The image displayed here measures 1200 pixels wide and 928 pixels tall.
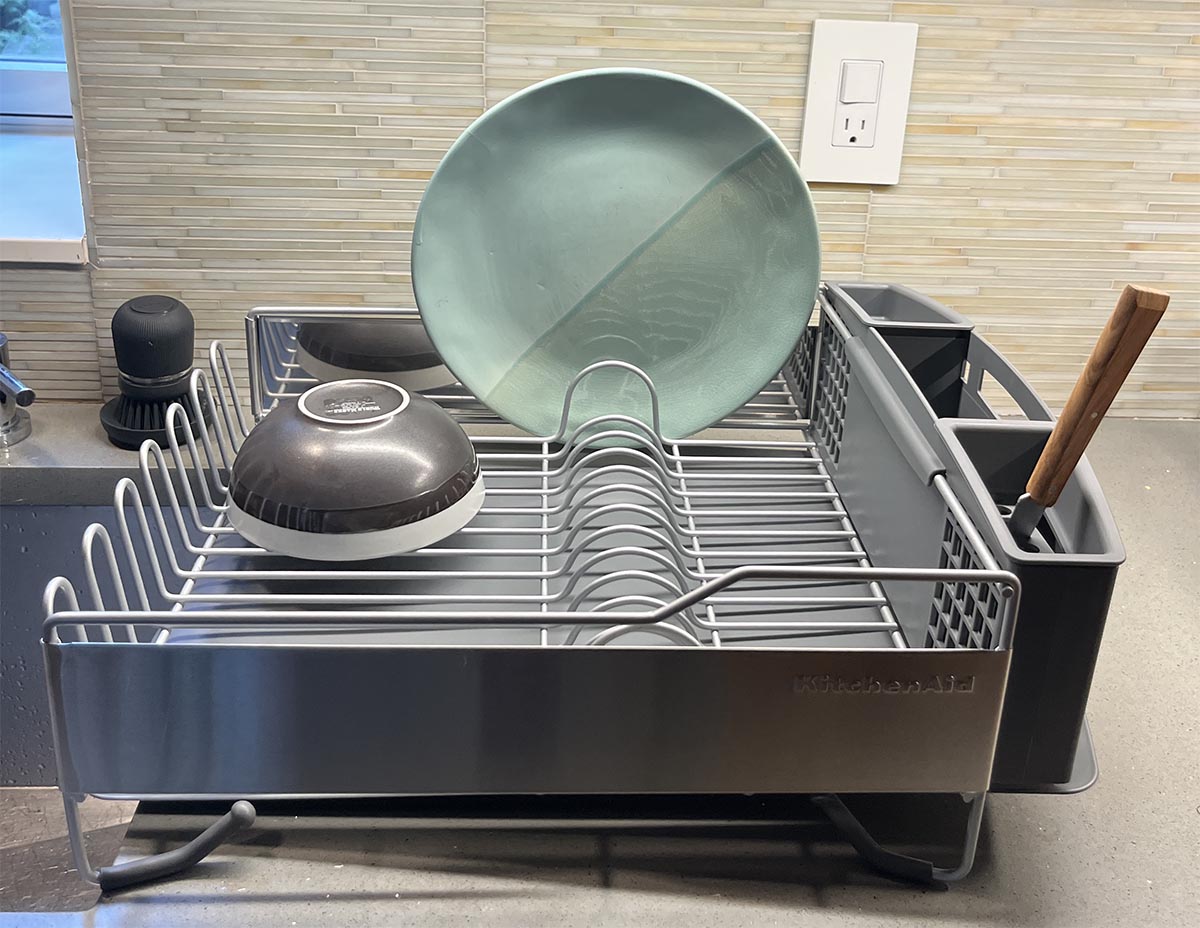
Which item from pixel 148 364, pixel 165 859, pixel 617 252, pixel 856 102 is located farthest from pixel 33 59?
pixel 165 859

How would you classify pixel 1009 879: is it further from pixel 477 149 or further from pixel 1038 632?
pixel 477 149

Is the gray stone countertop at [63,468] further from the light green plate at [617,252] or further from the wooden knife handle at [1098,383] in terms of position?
the wooden knife handle at [1098,383]

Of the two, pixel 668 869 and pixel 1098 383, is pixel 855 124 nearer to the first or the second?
pixel 1098 383

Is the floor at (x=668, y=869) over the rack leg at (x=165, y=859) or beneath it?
beneath

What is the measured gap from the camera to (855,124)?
1.16 metres

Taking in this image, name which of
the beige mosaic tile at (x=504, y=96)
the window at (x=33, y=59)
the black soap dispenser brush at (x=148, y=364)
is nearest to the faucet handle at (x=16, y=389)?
the black soap dispenser brush at (x=148, y=364)

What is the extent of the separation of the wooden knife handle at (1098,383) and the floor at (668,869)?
21 cm

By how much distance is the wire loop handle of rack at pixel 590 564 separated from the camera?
552 mm

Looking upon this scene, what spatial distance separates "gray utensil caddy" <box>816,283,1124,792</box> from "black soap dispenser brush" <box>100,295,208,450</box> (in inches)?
26.9

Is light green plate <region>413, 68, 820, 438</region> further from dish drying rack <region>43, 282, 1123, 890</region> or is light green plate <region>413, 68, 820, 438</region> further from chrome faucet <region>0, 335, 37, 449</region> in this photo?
chrome faucet <region>0, 335, 37, 449</region>

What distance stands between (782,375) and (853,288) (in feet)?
0.38

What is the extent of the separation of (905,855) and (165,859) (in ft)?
1.27

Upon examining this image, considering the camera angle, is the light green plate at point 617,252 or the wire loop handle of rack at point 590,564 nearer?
the wire loop handle of rack at point 590,564

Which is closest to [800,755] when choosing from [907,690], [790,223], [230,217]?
[907,690]
